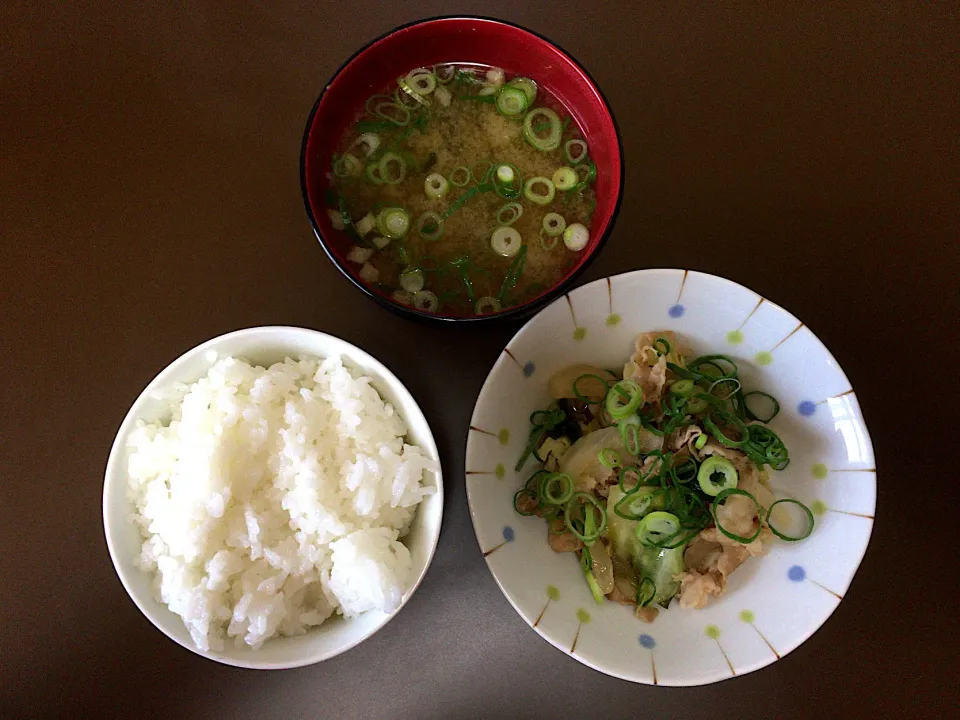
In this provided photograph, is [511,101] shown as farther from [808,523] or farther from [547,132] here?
[808,523]

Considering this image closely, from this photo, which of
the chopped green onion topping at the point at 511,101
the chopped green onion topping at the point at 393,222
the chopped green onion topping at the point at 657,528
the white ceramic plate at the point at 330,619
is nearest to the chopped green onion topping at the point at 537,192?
the chopped green onion topping at the point at 511,101

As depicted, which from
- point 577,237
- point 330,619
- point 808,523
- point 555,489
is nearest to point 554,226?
point 577,237

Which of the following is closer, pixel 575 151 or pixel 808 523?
pixel 808 523

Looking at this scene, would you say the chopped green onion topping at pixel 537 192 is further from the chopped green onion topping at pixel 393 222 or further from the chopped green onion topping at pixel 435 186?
the chopped green onion topping at pixel 393 222

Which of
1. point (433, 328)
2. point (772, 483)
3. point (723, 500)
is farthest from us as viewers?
point (433, 328)

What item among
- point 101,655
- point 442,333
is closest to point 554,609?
point 442,333

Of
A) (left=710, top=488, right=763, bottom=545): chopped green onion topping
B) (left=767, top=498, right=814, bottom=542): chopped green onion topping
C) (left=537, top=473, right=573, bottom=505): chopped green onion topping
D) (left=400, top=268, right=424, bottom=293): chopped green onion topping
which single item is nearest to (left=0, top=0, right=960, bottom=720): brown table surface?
(left=400, top=268, right=424, bottom=293): chopped green onion topping

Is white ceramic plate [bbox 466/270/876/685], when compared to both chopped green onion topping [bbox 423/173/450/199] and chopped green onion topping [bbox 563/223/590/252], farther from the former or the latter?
chopped green onion topping [bbox 423/173/450/199]
